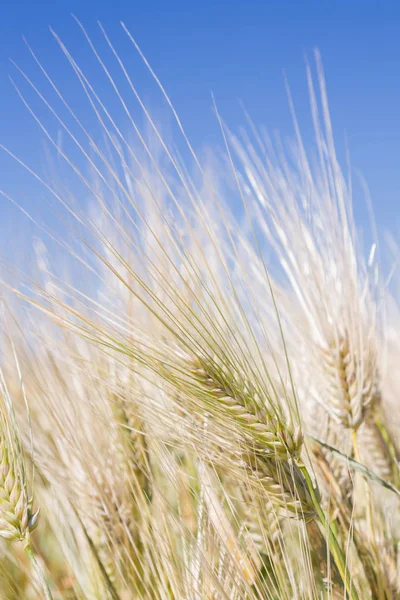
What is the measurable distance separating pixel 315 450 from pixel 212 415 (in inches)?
12.8

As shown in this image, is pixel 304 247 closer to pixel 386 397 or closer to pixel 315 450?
pixel 315 450

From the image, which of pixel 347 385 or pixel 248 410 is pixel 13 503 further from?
pixel 347 385

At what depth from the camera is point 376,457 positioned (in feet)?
3.31

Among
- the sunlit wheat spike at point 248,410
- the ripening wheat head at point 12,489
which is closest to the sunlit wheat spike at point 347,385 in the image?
the sunlit wheat spike at point 248,410

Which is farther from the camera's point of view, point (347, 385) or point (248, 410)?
point (347, 385)

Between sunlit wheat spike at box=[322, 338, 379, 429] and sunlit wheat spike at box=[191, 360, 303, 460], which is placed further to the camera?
sunlit wheat spike at box=[322, 338, 379, 429]

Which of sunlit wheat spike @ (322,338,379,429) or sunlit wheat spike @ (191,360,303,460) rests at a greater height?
sunlit wheat spike @ (322,338,379,429)

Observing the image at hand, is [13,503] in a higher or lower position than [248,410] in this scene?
lower

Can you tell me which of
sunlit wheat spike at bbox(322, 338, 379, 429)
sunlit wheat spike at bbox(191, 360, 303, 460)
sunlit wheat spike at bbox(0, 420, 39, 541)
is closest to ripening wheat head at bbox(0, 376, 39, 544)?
sunlit wheat spike at bbox(0, 420, 39, 541)

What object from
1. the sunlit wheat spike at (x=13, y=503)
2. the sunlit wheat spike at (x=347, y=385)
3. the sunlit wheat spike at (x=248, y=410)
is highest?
the sunlit wheat spike at (x=347, y=385)

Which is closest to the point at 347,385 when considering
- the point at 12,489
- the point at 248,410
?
the point at 248,410

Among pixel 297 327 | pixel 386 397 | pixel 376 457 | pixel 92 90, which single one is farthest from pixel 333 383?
pixel 92 90

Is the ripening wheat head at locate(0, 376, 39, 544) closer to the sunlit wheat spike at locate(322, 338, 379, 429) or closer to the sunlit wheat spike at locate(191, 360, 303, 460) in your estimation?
the sunlit wheat spike at locate(191, 360, 303, 460)

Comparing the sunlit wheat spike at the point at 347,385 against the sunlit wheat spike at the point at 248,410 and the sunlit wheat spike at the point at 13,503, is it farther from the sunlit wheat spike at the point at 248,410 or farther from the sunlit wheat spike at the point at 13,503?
the sunlit wheat spike at the point at 13,503
